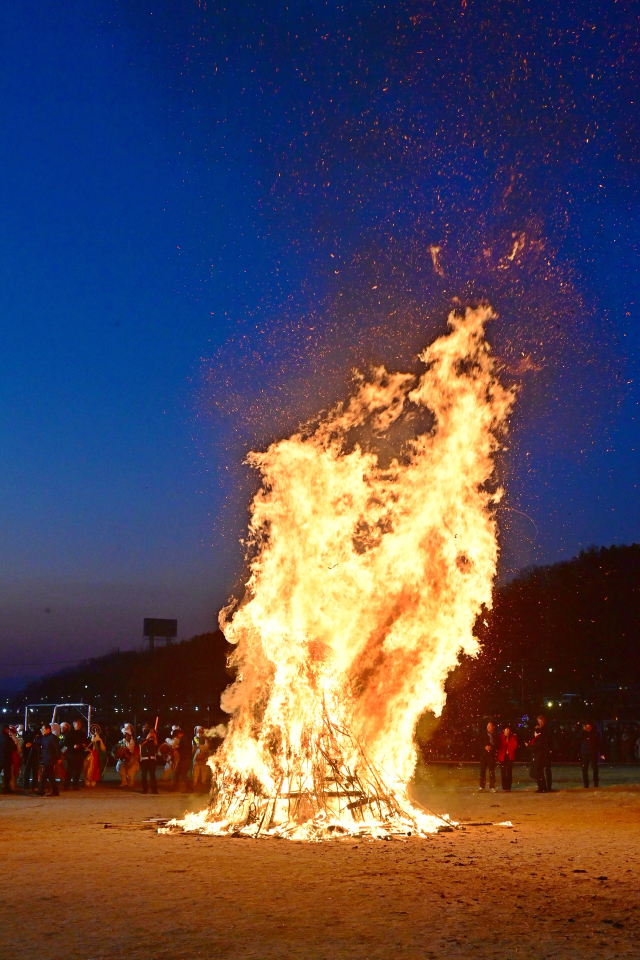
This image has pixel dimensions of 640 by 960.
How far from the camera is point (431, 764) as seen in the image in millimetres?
36594

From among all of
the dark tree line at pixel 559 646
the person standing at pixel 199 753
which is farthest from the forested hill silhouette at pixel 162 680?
the dark tree line at pixel 559 646

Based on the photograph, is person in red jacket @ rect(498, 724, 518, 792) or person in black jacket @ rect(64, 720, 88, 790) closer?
person in red jacket @ rect(498, 724, 518, 792)

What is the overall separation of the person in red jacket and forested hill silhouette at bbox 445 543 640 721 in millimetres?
19323

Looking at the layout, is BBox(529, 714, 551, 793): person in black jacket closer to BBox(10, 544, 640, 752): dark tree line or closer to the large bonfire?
the large bonfire

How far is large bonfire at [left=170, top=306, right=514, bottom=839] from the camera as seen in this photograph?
46.6 feet

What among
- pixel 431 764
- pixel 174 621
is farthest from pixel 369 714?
pixel 174 621

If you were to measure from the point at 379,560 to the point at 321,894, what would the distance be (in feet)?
21.6

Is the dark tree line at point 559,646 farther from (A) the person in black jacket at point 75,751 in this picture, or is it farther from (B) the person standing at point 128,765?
(A) the person in black jacket at point 75,751

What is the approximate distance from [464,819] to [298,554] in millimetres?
5249

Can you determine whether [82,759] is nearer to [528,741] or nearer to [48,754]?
[48,754]

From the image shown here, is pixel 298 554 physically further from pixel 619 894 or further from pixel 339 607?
pixel 619 894

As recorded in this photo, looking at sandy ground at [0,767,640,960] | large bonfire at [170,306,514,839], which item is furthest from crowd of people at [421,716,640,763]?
sandy ground at [0,767,640,960]

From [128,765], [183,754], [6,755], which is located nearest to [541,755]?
[183,754]

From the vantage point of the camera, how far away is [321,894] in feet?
28.0
